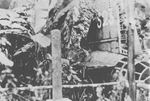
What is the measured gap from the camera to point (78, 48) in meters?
3.91

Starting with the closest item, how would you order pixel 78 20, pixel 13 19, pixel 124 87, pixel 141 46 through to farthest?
pixel 13 19
pixel 124 87
pixel 78 20
pixel 141 46

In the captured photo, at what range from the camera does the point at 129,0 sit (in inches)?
139

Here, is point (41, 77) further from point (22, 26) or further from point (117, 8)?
point (117, 8)

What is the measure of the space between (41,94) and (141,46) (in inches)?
59.4

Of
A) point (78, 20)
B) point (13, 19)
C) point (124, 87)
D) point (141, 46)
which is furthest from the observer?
point (141, 46)

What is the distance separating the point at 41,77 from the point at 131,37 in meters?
1.06

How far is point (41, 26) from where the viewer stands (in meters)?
3.40

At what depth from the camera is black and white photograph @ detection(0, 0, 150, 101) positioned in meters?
3.36

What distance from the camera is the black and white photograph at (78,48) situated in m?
3.36

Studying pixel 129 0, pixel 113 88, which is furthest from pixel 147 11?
pixel 113 88

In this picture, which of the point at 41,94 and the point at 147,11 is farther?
the point at 147,11

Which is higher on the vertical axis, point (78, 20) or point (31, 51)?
point (78, 20)

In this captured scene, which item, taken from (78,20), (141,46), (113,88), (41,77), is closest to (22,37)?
(41,77)

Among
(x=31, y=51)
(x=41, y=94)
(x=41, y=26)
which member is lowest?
(x=41, y=94)
